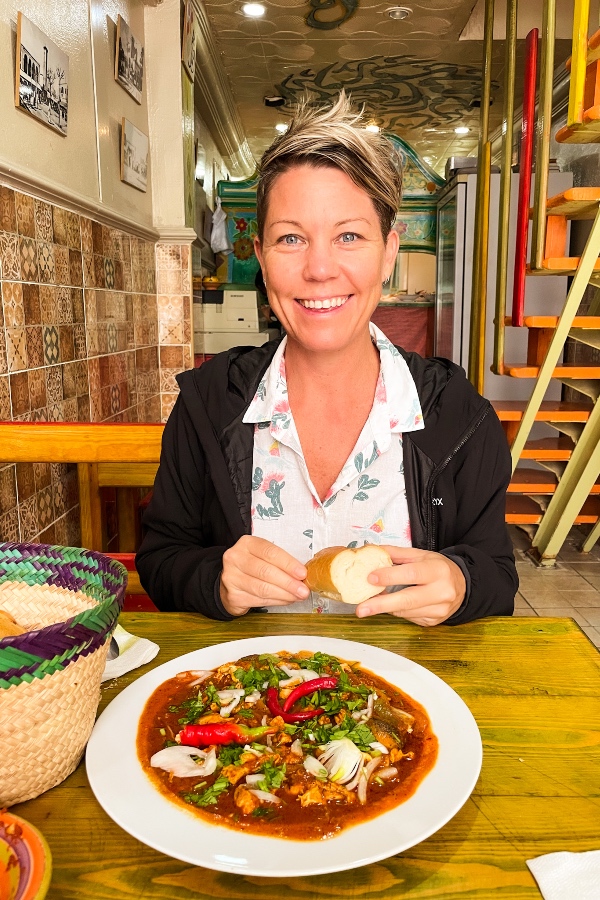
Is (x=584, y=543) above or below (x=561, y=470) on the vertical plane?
below

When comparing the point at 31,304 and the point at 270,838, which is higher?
the point at 31,304

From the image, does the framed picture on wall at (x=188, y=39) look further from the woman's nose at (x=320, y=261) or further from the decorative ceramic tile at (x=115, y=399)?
the woman's nose at (x=320, y=261)

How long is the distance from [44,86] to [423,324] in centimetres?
751

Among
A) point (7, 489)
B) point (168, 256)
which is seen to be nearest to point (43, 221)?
point (7, 489)

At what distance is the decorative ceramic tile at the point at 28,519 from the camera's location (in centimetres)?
232

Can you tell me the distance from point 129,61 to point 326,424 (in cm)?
317

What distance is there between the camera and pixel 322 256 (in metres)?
1.41

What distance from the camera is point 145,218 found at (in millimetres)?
4234

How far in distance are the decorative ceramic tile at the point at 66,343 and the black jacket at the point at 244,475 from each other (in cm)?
132

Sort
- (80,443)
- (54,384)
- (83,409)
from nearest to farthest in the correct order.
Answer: (80,443), (54,384), (83,409)

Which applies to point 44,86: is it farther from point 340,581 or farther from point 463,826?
point 463,826

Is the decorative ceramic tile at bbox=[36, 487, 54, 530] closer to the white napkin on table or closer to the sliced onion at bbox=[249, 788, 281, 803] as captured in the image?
the sliced onion at bbox=[249, 788, 281, 803]

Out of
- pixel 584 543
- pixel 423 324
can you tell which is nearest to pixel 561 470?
pixel 584 543

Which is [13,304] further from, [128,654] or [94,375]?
[128,654]
